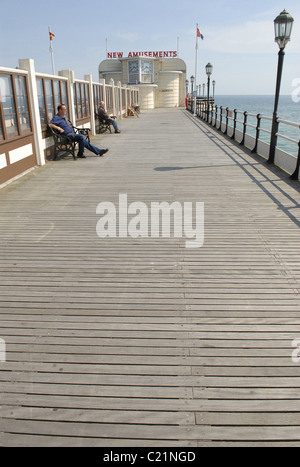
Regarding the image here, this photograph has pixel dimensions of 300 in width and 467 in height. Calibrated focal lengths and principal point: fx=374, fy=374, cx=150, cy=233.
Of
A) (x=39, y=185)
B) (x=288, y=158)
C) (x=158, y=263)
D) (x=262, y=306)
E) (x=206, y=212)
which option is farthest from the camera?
(x=288, y=158)

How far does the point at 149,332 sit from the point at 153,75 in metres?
48.0

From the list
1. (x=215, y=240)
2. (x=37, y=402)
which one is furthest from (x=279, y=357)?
(x=215, y=240)

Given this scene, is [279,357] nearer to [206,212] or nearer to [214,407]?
[214,407]

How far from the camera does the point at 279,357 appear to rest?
2.66 metres

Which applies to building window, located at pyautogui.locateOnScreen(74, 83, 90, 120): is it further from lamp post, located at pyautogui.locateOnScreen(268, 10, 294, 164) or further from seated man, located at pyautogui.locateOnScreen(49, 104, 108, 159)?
lamp post, located at pyautogui.locateOnScreen(268, 10, 294, 164)

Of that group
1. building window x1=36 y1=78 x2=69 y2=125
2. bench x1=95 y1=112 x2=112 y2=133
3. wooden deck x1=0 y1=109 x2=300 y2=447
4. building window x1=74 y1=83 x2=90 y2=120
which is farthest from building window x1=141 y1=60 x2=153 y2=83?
wooden deck x1=0 y1=109 x2=300 y2=447

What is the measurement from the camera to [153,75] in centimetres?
Answer: 4644

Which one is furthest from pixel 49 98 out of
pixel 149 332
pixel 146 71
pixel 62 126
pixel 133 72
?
pixel 146 71

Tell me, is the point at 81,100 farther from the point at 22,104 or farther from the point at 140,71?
the point at 140,71

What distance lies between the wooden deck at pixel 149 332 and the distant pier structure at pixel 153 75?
138 feet

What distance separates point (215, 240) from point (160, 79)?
46688 millimetres

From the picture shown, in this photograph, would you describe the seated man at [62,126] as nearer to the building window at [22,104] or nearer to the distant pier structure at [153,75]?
the building window at [22,104]

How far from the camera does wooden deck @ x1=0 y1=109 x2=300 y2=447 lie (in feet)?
7.11
